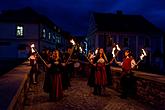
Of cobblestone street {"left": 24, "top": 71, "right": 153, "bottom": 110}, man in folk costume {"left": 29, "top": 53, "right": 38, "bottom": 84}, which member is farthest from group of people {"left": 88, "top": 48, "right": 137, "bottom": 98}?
man in folk costume {"left": 29, "top": 53, "right": 38, "bottom": 84}

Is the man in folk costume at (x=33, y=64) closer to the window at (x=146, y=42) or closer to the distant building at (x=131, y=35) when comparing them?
the distant building at (x=131, y=35)

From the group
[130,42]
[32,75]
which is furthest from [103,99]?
[130,42]

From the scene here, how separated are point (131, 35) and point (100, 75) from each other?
3351 centimetres

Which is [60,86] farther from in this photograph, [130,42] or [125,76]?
[130,42]

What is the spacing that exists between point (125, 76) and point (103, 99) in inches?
50.2

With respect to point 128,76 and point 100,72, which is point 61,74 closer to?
point 100,72

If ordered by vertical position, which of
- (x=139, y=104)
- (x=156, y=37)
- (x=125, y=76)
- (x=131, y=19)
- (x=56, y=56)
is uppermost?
(x=131, y=19)

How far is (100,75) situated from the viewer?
11391 millimetres

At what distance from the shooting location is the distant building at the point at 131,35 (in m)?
42.8

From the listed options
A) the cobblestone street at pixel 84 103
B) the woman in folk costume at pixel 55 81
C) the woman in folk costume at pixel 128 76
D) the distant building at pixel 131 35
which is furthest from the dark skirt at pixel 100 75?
the distant building at pixel 131 35

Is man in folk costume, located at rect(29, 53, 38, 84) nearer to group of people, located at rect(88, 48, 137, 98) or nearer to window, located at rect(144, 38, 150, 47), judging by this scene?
group of people, located at rect(88, 48, 137, 98)

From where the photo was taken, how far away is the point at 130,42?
144 ft

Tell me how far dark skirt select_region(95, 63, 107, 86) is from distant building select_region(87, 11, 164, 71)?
3062 centimetres

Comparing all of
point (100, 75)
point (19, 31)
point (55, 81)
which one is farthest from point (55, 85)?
point (19, 31)
